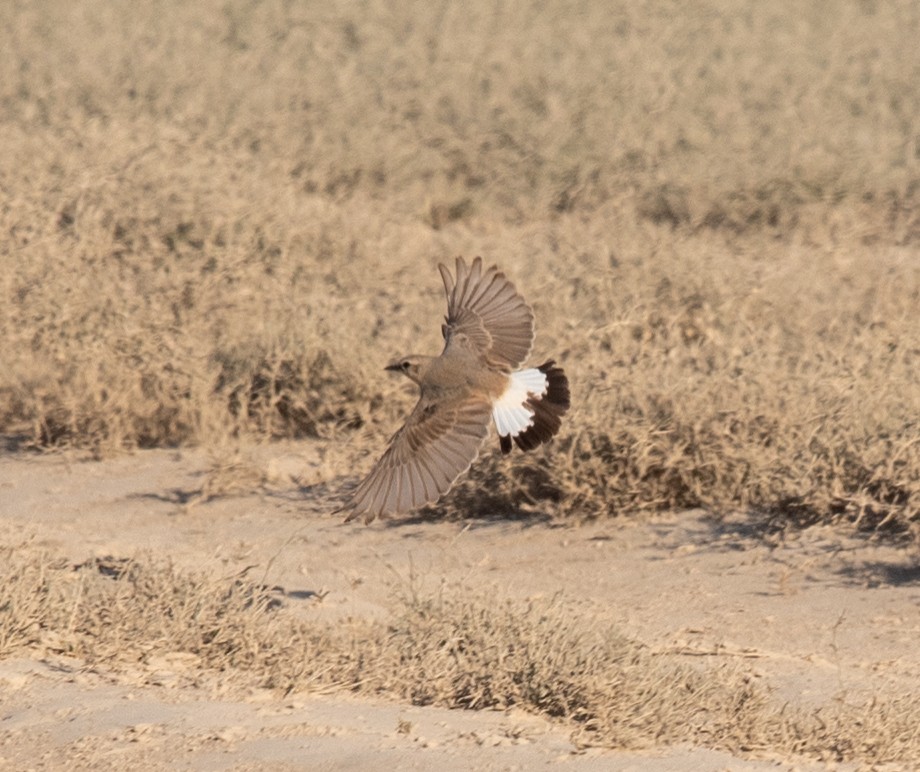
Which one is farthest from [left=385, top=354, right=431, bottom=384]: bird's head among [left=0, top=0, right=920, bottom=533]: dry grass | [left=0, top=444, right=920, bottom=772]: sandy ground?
[left=0, top=0, right=920, bottom=533]: dry grass

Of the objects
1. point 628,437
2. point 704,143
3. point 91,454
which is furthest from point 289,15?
point 628,437

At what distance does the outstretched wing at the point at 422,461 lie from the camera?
507 centimetres

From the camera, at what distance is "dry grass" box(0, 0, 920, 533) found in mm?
6605

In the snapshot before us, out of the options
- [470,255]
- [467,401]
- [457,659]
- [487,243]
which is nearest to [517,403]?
[467,401]

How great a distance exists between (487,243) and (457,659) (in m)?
5.09

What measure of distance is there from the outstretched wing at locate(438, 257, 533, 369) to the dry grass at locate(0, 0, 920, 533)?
2.41 ft

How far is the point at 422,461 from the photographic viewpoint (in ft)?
17.0

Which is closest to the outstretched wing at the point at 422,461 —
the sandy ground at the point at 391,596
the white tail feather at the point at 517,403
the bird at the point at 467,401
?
the bird at the point at 467,401

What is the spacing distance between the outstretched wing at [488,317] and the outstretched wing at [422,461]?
522mm

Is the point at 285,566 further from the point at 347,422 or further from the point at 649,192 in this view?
the point at 649,192

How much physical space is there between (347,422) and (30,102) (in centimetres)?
466

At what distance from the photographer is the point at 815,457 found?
6301mm

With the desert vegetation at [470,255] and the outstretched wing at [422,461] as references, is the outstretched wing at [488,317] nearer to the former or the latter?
the outstretched wing at [422,461]

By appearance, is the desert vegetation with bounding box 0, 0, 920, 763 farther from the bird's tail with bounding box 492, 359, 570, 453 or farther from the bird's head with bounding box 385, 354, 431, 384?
the bird's head with bounding box 385, 354, 431, 384
